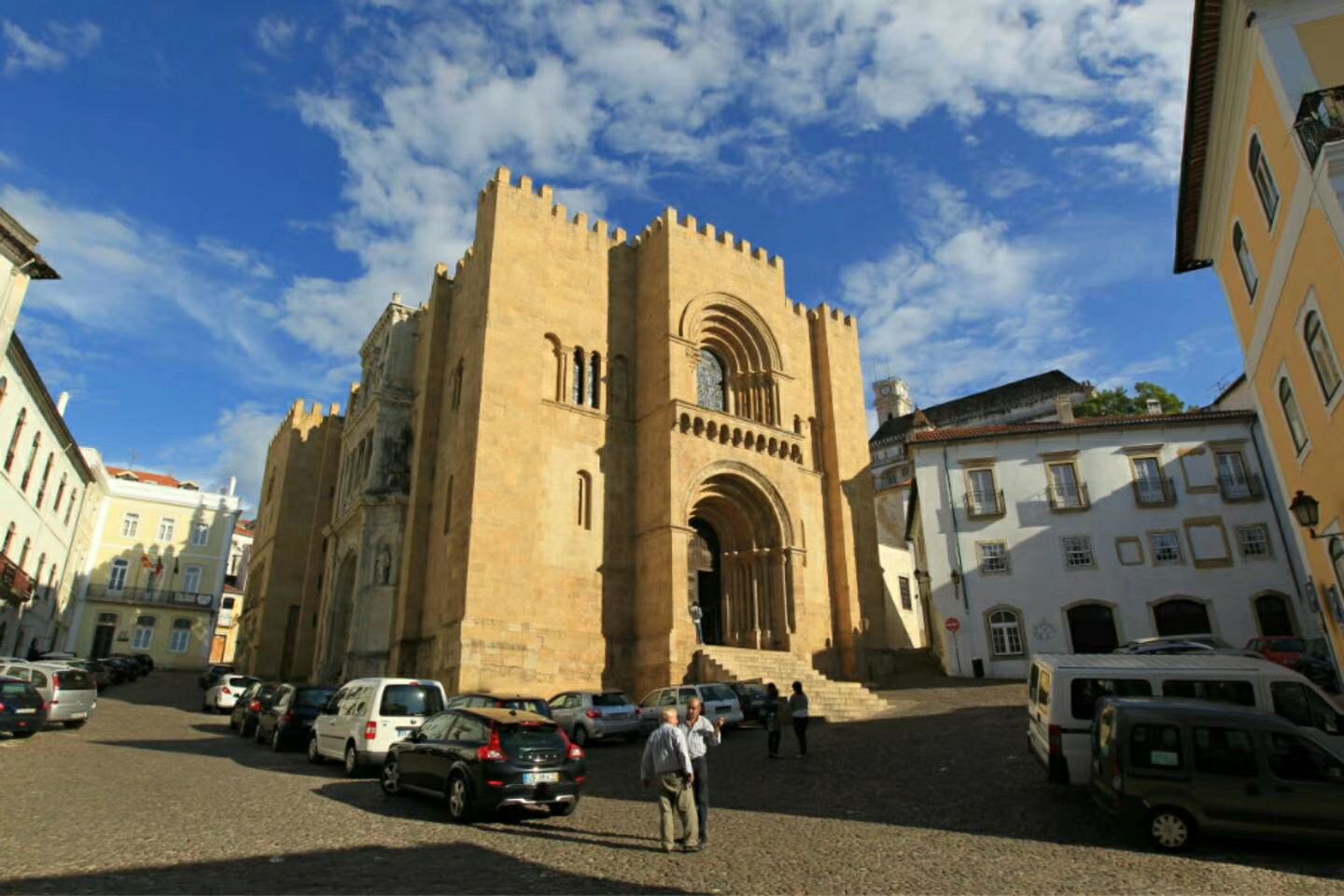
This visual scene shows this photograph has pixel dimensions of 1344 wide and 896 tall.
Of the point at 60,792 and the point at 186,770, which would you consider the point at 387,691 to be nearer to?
the point at 186,770

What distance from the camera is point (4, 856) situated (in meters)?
7.34

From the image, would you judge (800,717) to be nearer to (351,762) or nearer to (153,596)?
(351,762)

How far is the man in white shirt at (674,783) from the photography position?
8312 mm

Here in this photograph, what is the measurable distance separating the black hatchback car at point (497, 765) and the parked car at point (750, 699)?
A: 10.3 m

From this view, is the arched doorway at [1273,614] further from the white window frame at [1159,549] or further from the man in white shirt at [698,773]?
the man in white shirt at [698,773]

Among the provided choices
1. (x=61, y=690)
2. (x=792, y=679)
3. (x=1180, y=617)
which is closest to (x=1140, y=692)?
(x=792, y=679)

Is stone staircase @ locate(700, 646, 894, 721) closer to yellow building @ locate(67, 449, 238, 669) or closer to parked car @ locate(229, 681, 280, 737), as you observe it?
parked car @ locate(229, 681, 280, 737)

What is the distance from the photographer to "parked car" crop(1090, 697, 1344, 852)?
7.99 metres

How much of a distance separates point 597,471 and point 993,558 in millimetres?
15096

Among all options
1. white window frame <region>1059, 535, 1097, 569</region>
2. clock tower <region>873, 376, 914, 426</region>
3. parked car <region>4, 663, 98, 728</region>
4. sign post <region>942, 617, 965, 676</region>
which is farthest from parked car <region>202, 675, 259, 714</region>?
clock tower <region>873, 376, 914, 426</region>

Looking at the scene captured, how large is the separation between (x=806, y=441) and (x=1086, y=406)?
2517cm

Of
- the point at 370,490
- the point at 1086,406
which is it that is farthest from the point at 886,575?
the point at 370,490

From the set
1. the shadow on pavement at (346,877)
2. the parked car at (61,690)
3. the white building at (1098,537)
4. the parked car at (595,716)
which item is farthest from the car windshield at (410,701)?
the white building at (1098,537)

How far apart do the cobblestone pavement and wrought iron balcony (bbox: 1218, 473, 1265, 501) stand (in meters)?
20.7
